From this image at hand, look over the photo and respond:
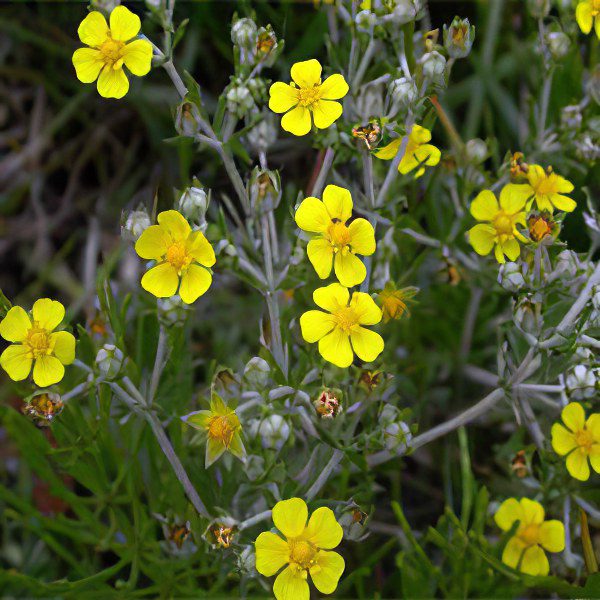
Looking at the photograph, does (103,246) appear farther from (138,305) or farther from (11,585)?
(11,585)

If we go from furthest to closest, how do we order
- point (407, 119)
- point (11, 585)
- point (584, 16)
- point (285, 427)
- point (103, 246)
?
point (103, 246), point (11, 585), point (584, 16), point (407, 119), point (285, 427)

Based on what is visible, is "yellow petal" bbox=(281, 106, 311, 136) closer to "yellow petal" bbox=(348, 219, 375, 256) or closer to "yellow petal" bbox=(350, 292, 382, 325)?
"yellow petal" bbox=(348, 219, 375, 256)

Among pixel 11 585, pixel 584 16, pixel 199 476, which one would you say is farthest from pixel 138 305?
pixel 584 16

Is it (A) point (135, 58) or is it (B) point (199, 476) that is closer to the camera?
(A) point (135, 58)

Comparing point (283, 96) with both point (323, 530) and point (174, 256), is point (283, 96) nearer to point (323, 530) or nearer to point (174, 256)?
point (174, 256)

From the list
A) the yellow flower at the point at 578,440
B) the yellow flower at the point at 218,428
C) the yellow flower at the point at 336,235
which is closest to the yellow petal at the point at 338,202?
the yellow flower at the point at 336,235
